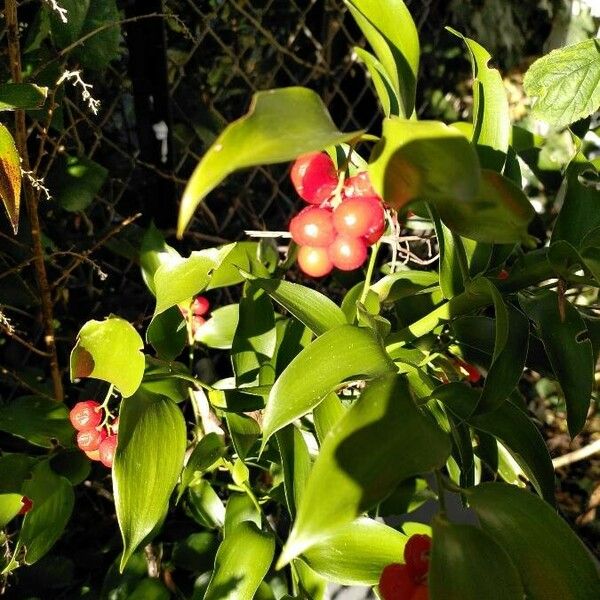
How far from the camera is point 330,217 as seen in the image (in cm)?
66

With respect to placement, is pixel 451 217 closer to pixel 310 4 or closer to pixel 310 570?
pixel 310 570

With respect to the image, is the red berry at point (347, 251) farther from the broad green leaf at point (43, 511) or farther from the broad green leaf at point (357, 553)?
the broad green leaf at point (43, 511)

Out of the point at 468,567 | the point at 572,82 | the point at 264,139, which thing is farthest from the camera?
the point at 572,82

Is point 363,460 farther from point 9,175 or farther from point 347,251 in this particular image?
point 9,175

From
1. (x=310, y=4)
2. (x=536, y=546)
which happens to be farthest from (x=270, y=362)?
(x=310, y=4)

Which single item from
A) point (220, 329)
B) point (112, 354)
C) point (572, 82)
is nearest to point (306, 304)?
point (112, 354)

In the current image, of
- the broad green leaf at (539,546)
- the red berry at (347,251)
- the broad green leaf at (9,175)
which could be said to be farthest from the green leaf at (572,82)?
the broad green leaf at (9,175)

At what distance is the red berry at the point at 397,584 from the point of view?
2.11ft

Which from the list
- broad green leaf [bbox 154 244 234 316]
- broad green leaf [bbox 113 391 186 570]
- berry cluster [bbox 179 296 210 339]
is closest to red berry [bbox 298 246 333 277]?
broad green leaf [bbox 154 244 234 316]

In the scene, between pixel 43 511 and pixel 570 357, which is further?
pixel 43 511

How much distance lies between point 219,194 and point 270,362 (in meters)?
0.72

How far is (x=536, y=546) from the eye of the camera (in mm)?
591

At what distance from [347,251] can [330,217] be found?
34 millimetres

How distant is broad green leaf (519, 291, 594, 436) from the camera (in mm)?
721
